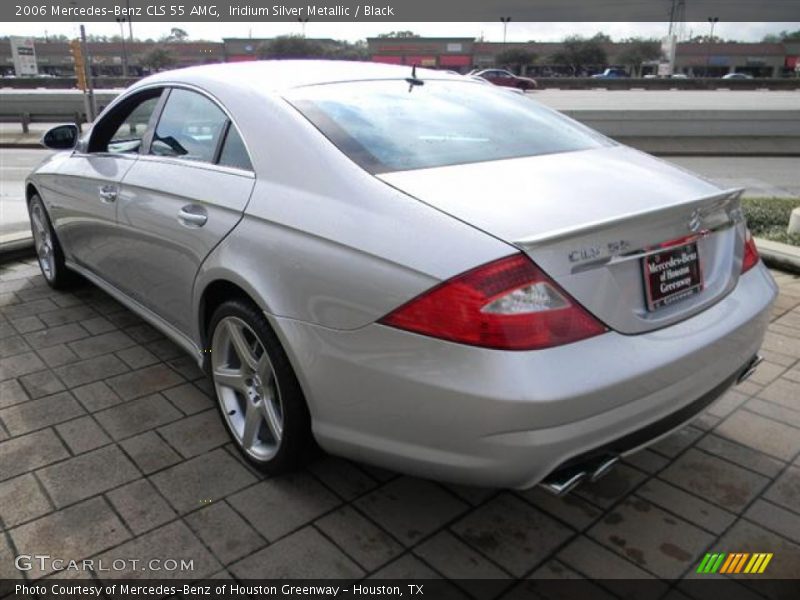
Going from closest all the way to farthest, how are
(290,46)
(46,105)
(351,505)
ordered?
(351,505) < (46,105) < (290,46)

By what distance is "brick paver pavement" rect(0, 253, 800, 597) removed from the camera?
2205 mm

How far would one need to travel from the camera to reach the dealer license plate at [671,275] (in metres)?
2.03

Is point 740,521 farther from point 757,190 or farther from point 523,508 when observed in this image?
point 757,190

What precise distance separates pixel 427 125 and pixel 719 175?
13143mm

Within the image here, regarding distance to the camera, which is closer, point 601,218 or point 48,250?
point 601,218

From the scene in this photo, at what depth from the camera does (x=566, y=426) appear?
182cm

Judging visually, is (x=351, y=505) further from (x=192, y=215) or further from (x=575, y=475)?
(x=192, y=215)

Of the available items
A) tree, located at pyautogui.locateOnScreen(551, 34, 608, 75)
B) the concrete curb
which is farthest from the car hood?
tree, located at pyautogui.locateOnScreen(551, 34, 608, 75)

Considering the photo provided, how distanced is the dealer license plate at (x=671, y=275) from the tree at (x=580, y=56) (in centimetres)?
8427

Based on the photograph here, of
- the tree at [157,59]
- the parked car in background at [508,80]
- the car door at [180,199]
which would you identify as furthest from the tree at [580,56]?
the car door at [180,199]

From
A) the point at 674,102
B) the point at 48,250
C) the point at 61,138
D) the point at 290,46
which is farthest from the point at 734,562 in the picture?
the point at 290,46

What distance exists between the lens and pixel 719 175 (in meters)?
13.8

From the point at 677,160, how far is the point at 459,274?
53.1ft

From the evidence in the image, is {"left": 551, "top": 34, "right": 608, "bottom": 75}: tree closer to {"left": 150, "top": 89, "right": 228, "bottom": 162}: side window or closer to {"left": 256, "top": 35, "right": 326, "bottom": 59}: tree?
{"left": 256, "top": 35, "right": 326, "bottom": 59}: tree
